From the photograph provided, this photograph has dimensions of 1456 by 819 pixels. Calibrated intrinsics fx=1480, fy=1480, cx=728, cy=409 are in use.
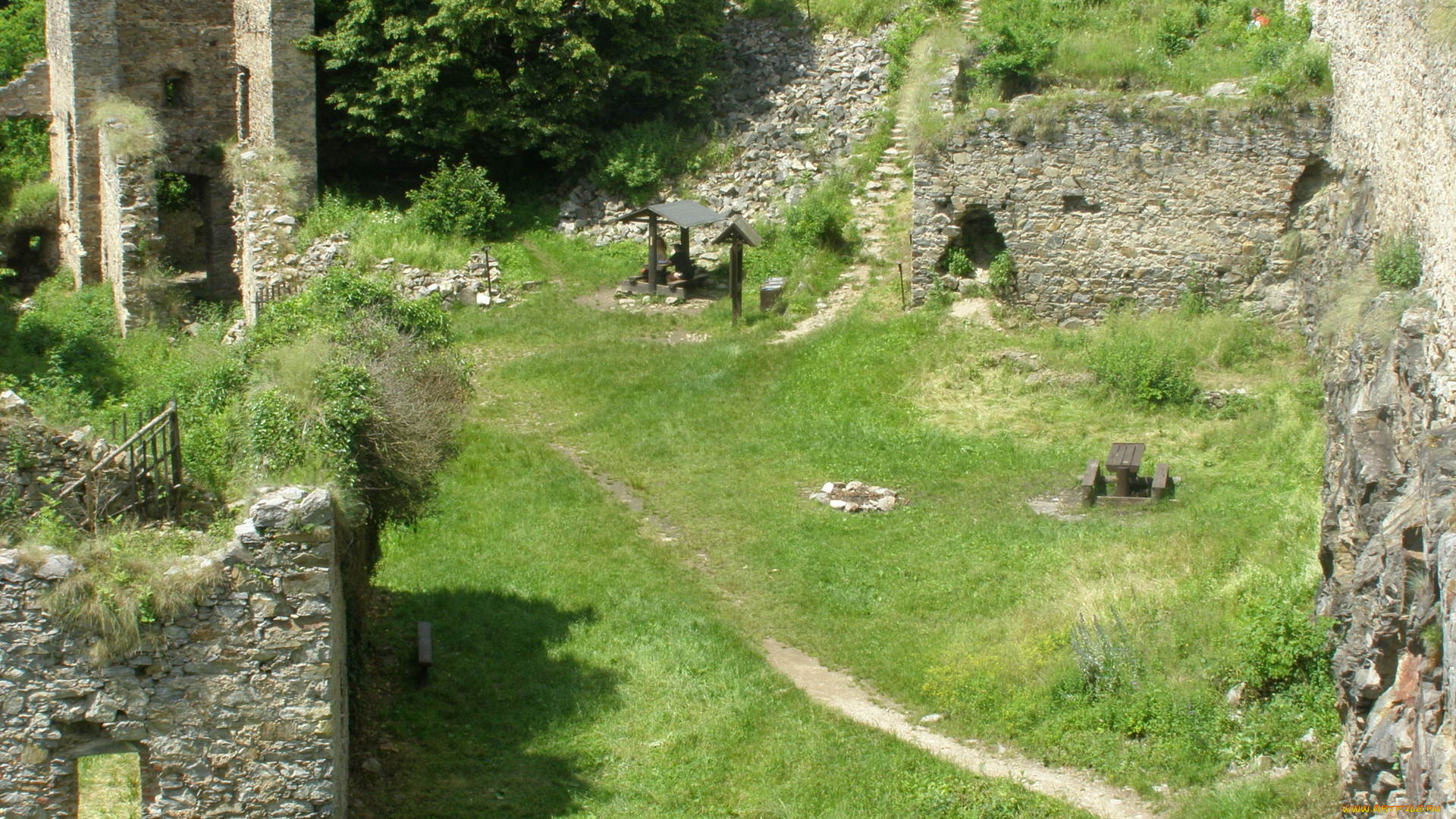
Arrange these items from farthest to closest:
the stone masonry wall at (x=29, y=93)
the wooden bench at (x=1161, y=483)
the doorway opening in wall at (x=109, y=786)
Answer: the stone masonry wall at (x=29, y=93) → the wooden bench at (x=1161, y=483) → the doorway opening in wall at (x=109, y=786)

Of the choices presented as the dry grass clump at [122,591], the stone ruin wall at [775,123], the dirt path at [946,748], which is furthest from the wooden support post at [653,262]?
the dry grass clump at [122,591]

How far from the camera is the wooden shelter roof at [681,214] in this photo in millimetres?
22484

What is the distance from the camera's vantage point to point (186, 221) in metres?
28.5

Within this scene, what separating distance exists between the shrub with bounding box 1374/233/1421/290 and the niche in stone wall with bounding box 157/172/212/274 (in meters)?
21.2

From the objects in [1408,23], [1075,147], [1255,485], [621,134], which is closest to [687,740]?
[1255,485]

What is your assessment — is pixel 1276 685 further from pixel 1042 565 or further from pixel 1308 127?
pixel 1308 127

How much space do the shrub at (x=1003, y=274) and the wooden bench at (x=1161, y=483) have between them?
5.75 metres

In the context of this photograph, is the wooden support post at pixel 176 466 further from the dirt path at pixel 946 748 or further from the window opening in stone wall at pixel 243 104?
the window opening in stone wall at pixel 243 104

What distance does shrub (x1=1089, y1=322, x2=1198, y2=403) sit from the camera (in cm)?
1747

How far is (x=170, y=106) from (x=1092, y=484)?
20115 mm

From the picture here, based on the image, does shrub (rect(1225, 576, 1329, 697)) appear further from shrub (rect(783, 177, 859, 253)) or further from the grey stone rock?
shrub (rect(783, 177, 859, 253))

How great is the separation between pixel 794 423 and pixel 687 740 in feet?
22.8

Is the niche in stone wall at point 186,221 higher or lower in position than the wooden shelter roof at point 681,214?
lower

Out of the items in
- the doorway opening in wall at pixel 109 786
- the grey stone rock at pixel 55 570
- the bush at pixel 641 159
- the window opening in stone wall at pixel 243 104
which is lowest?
the doorway opening in wall at pixel 109 786
